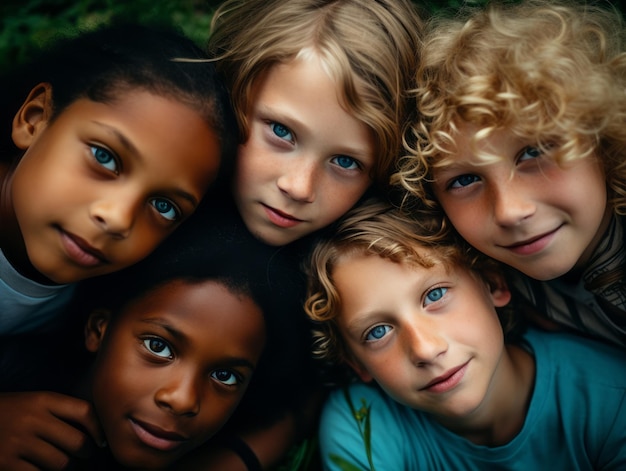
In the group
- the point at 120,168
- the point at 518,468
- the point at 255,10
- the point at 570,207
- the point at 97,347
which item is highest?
the point at 255,10

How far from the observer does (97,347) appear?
6.96 feet

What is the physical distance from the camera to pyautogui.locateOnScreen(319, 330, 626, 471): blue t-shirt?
2186 mm

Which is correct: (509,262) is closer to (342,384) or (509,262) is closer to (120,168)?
(342,384)

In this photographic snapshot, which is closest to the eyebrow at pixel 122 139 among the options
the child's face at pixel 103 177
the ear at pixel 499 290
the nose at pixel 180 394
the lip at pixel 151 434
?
the child's face at pixel 103 177

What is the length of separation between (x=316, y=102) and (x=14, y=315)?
110cm

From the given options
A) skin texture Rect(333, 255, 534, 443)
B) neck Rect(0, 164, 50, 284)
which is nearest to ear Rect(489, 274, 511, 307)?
skin texture Rect(333, 255, 534, 443)

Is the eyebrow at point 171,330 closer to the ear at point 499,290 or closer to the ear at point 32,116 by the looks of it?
the ear at point 32,116

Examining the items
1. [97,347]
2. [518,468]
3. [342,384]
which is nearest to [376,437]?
[342,384]

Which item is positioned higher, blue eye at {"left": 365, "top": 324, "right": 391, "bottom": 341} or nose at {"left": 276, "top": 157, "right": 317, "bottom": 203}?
nose at {"left": 276, "top": 157, "right": 317, "bottom": 203}

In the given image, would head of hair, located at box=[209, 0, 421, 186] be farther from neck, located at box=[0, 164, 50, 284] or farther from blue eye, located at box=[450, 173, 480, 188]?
neck, located at box=[0, 164, 50, 284]

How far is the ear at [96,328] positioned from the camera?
212cm

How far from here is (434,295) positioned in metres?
2.06

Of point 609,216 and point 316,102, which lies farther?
point 609,216

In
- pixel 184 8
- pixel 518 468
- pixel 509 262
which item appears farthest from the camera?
pixel 184 8
